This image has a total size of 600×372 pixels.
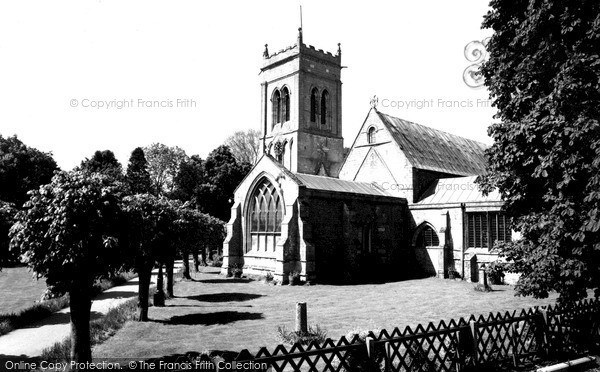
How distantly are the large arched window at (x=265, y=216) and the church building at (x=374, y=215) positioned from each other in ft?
0.25

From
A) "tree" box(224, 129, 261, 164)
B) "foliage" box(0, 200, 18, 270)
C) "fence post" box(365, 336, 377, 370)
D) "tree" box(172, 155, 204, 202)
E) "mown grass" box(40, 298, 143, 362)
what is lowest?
"mown grass" box(40, 298, 143, 362)

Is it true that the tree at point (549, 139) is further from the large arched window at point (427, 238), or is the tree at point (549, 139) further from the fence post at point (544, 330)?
the large arched window at point (427, 238)

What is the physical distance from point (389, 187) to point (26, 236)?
92.6 feet

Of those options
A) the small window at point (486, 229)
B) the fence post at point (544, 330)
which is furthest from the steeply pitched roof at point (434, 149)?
the fence post at point (544, 330)

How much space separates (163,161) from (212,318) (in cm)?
5054

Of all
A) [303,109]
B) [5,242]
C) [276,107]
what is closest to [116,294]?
[5,242]

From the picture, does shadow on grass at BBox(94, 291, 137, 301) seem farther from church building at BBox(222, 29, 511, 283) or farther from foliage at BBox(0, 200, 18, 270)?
foliage at BBox(0, 200, 18, 270)

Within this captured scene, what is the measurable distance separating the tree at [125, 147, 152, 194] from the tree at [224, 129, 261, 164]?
13057mm

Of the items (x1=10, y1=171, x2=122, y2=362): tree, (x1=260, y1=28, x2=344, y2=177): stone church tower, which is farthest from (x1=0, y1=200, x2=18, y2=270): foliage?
(x1=260, y1=28, x2=344, y2=177): stone church tower

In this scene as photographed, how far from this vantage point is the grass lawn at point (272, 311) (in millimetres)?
12609

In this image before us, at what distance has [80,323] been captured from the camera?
9914 mm

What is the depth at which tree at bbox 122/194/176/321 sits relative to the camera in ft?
35.1

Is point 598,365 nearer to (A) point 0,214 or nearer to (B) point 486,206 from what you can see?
(A) point 0,214

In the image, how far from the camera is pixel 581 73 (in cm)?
995
